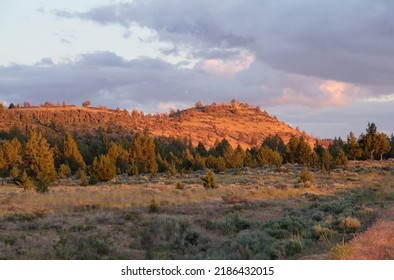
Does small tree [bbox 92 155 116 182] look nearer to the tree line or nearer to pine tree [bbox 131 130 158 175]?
the tree line

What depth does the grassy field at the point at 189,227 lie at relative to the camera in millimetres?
12570

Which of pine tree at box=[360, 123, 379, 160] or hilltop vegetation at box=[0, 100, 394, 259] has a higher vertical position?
pine tree at box=[360, 123, 379, 160]

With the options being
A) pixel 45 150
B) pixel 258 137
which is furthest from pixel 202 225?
pixel 258 137

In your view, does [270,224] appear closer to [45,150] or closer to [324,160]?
[45,150]

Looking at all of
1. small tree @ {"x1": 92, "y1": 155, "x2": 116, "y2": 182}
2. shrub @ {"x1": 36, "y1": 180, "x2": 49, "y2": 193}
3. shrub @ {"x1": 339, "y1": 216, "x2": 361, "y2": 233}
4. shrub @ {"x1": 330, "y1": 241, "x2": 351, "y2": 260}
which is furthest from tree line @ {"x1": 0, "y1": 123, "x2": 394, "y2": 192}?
shrub @ {"x1": 330, "y1": 241, "x2": 351, "y2": 260}

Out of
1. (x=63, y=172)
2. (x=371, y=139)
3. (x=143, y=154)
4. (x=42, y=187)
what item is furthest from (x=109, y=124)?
(x=42, y=187)

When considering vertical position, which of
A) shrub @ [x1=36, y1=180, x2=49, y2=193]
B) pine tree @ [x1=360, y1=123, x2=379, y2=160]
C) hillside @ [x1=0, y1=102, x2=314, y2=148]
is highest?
hillside @ [x1=0, y1=102, x2=314, y2=148]

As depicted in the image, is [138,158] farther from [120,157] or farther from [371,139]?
[371,139]

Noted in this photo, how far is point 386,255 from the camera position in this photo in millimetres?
8789

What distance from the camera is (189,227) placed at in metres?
18.1

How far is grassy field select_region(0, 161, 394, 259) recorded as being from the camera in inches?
495

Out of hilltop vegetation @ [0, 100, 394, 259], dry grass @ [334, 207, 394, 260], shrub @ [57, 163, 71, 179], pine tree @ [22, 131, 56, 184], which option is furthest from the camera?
shrub @ [57, 163, 71, 179]

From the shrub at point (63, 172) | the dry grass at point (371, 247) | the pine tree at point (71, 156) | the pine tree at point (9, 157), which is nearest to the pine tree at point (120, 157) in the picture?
the pine tree at point (71, 156)

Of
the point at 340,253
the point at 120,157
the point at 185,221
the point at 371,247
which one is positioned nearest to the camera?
the point at 340,253
